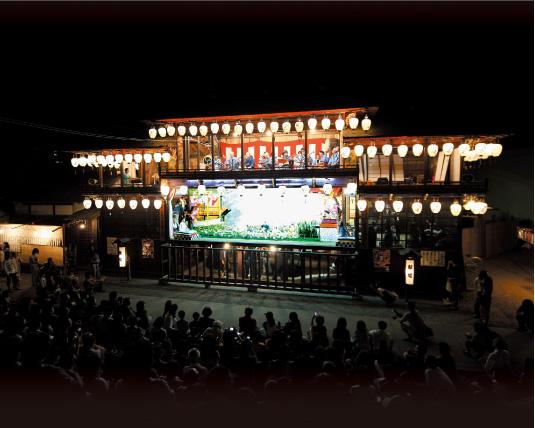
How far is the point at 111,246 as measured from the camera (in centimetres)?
1730

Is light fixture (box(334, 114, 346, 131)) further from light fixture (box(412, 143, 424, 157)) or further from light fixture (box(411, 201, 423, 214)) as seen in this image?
light fixture (box(411, 201, 423, 214))

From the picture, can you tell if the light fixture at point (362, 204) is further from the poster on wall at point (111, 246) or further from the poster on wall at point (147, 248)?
the poster on wall at point (111, 246)

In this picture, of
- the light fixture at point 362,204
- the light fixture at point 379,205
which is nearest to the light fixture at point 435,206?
the light fixture at point 379,205

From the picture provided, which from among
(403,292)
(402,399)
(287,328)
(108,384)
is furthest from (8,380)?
(403,292)

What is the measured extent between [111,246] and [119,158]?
4249 mm

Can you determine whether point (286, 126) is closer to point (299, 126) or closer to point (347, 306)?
point (299, 126)

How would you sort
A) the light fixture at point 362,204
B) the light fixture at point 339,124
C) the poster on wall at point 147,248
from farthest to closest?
the poster on wall at point 147,248 < the light fixture at point 339,124 < the light fixture at point 362,204

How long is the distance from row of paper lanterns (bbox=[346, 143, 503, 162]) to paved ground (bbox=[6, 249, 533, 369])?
5.28m

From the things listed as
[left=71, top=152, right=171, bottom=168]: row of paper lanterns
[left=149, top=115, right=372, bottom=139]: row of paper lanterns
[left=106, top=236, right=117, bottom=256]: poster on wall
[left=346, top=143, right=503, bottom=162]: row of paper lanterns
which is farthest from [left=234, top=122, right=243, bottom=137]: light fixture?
[left=106, top=236, right=117, bottom=256]: poster on wall

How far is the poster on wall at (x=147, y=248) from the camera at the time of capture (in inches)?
653

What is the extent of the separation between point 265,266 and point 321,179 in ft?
14.2

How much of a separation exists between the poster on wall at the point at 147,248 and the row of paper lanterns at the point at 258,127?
4.75 meters

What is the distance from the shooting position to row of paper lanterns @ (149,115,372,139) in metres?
13.5

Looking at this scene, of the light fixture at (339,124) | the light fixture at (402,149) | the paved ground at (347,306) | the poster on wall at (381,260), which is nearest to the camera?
the paved ground at (347,306)
